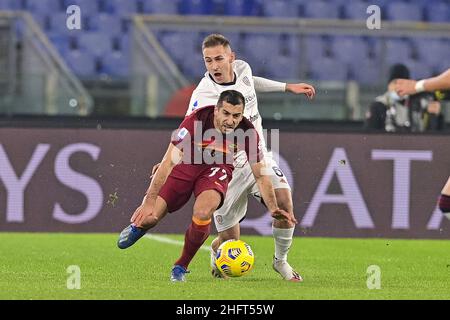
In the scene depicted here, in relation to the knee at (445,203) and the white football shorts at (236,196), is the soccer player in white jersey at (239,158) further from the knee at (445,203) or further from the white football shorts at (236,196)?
the knee at (445,203)

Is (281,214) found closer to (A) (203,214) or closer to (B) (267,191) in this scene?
(B) (267,191)

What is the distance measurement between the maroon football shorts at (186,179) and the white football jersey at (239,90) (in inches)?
17.1

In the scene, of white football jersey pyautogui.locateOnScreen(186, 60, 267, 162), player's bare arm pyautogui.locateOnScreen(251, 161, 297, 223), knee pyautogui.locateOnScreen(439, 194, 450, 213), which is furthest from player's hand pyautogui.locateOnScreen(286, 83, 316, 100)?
knee pyautogui.locateOnScreen(439, 194, 450, 213)

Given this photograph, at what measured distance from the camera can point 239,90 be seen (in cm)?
966

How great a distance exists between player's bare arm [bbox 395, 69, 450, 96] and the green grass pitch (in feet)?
4.30

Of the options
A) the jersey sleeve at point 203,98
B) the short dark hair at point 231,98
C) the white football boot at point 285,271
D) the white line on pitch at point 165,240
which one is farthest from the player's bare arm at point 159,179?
the white line on pitch at point 165,240

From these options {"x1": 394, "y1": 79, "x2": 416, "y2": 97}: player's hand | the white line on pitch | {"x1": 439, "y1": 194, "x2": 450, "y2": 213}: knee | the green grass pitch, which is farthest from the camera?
the white line on pitch

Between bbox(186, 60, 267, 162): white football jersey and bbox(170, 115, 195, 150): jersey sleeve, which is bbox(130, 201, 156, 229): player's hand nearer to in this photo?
bbox(170, 115, 195, 150): jersey sleeve

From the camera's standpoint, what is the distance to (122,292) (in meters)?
8.09

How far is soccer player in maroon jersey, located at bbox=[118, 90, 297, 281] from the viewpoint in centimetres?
889

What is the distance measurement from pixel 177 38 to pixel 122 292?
8.75m

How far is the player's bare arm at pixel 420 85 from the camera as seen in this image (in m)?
8.07
